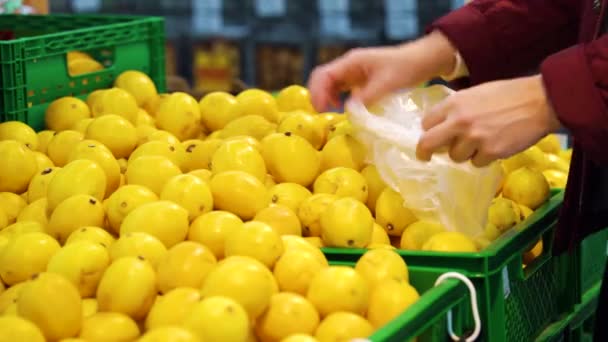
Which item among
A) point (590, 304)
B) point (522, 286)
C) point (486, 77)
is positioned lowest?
point (590, 304)

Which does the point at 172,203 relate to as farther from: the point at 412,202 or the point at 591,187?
the point at 591,187

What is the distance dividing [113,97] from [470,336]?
1.20m

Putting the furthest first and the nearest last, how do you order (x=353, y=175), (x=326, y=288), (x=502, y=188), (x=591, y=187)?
(x=502, y=188) → (x=353, y=175) → (x=591, y=187) → (x=326, y=288)

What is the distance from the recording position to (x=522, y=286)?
194 centimetres

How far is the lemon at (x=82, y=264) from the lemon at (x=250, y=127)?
0.74 m

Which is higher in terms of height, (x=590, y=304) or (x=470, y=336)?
(x=470, y=336)

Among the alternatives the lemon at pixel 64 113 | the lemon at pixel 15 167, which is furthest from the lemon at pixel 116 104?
the lemon at pixel 15 167

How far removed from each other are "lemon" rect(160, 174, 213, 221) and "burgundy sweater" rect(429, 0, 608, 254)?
611mm

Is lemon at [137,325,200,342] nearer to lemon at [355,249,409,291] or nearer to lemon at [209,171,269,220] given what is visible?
lemon at [355,249,409,291]

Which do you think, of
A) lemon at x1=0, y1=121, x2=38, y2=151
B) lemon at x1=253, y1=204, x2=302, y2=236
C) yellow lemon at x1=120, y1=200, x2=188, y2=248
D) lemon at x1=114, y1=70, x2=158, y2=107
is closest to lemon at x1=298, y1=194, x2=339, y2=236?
lemon at x1=253, y1=204, x2=302, y2=236

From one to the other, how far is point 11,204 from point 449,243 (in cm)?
87

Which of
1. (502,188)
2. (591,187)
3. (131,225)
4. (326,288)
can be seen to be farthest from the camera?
(502,188)

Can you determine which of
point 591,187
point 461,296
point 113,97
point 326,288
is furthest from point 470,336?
point 113,97

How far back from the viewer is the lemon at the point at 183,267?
1.51m
